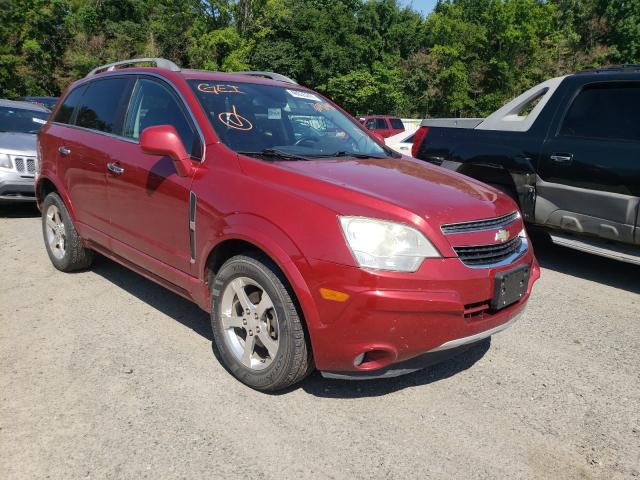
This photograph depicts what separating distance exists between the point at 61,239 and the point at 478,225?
153 inches

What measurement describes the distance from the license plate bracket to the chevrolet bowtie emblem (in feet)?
0.58

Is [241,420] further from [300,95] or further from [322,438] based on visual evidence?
[300,95]

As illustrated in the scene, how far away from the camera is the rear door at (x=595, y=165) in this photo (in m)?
4.73

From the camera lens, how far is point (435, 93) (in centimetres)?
4241

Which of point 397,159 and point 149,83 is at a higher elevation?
point 149,83

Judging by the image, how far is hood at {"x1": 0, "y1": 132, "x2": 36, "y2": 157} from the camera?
7.51m

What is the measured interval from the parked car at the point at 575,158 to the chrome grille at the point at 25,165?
5885 millimetres

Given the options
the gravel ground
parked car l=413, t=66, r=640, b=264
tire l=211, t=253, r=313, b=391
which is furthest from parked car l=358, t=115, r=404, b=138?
tire l=211, t=253, r=313, b=391

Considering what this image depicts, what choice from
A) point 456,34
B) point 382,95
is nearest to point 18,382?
point 382,95

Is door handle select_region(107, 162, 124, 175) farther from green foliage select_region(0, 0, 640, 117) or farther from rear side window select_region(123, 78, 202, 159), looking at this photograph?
green foliage select_region(0, 0, 640, 117)

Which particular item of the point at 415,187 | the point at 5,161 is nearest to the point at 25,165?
the point at 5,161

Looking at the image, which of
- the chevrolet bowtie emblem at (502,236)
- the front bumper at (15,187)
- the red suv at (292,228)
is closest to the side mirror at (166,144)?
the red suv at (292,228)

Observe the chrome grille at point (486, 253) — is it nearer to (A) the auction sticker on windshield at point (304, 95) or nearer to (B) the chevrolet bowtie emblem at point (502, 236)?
(B) the chevrolet bowtie emblem at point (502, 236)

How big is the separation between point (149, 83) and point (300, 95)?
1.14 metres
